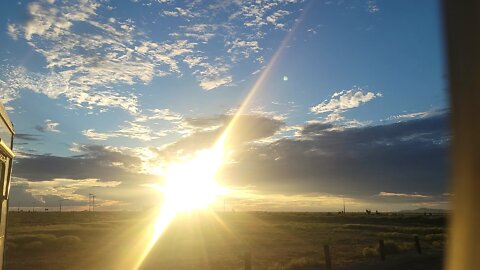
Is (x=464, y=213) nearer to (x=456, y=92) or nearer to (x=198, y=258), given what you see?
(x=456, y=92)

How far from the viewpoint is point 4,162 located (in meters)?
7.29

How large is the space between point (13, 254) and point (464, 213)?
34405mm

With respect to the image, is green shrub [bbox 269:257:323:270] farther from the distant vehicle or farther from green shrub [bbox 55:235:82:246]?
green shrub [bbox 55:235:82:246]

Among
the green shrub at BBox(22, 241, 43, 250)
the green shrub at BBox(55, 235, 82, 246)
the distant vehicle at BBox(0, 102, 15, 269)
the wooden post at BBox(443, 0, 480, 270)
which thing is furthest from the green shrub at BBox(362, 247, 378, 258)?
the wooden post at BBox(443, 0, 480, 270)

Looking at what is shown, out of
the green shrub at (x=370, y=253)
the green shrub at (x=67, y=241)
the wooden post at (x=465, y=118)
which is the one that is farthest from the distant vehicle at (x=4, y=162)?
the green shrub at (x=67, y=241)

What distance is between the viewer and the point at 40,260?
2817 cm

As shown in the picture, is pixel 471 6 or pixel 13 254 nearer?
pixel 471 6

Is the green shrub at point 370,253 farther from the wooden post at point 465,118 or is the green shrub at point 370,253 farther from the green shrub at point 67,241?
the wooden post at point 465,118

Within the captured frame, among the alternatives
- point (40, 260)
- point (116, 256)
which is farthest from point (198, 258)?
point (40, 260)

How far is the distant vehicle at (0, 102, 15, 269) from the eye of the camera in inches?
275

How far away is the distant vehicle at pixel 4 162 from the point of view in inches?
275

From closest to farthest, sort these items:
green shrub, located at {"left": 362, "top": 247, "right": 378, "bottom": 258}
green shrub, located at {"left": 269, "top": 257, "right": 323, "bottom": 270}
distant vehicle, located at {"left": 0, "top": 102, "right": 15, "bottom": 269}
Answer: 1. distant vehicle, located at {"left": 0, "top": 102, "right": 15, "bottom": 269}
2. green shrub, located at {"left": 269, "top": 257, "right": 323, "bottom": 270}
3. green shrub, located at {"left": 362, "top": 247, "right": 378, "bottom": 258}

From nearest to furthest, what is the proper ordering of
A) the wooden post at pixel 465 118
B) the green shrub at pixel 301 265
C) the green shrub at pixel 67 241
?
the wooden post at pixel 465 118
the green shrub at pixel 301 265
the green shrub at pixel 67 241

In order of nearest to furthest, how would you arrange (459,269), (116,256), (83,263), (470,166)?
1. (470,166)
2. (459,269)
3. (83,263)
4. (116,256)
